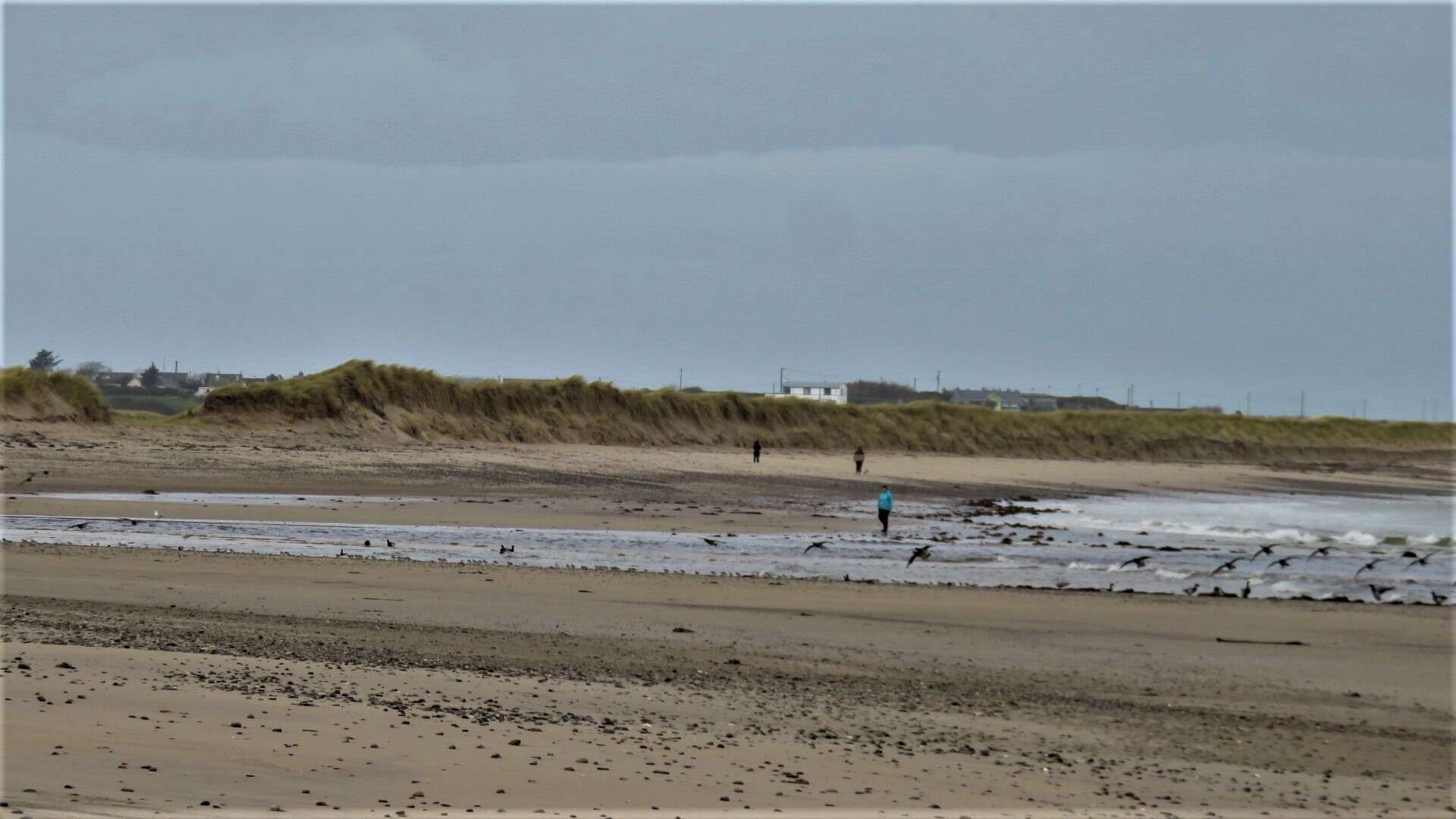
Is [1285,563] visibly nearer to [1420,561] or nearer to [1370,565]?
[1370,565]

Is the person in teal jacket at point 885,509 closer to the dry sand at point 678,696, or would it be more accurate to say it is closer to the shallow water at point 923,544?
the shallow water at point 923,544

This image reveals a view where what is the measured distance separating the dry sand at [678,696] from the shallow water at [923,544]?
60.5 inches

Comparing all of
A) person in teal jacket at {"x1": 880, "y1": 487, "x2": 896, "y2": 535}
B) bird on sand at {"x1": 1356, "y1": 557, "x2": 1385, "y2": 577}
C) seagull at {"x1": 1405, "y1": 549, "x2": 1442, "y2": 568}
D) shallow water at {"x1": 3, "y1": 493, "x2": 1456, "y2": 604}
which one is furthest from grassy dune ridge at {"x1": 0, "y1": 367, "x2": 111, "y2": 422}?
seagull at {"x1": 1405, "y1": 549, "x2": 1442, "y2": 568}

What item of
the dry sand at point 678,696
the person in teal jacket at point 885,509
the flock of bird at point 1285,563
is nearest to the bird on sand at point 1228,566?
the flock of bird at point 1285,563

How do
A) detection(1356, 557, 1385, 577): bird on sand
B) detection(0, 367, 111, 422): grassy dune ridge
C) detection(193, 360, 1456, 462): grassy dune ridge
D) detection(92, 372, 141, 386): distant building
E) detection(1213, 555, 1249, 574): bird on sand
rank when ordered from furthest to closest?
detection(92, 372, 141, 386): distant building, detection(193, 360, 1456, 462): grassy dune ridge, detection(0, 367, 111, 422): grassy dune ridge, detection(1356, 557, 1385, 577): bird on sand, detection(1213, 555, 1249, 574): bird on sand

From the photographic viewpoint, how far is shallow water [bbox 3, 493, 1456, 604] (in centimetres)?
1650

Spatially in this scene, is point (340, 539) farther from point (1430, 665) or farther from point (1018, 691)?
point (1430, 665)

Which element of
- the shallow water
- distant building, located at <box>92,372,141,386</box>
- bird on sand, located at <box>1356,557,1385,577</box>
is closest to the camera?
→ the shallow water

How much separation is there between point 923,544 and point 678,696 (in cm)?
1339

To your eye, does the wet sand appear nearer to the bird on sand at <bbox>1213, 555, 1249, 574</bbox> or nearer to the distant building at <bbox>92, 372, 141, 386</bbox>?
the bird on sand at <bbox>1213, 555, 1249, 574</bbox>

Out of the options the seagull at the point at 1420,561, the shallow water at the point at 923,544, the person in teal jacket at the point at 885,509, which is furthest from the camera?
the person in teal jacket at the point at 885,509

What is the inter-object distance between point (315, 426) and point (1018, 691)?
35.3 metres

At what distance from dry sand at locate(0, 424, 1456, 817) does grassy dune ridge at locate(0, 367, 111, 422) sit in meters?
22.1

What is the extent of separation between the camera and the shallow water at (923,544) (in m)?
16.5
